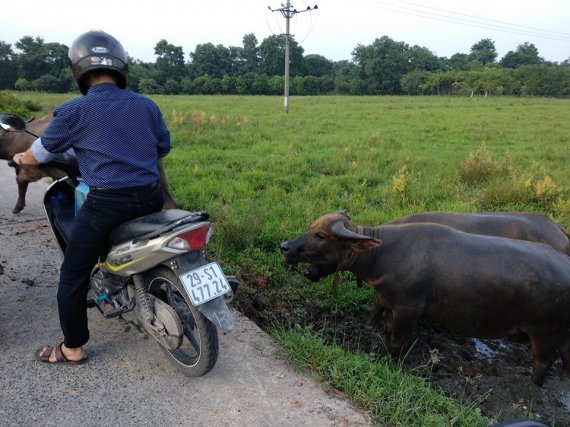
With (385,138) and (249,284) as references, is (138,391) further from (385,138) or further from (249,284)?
(385,138)

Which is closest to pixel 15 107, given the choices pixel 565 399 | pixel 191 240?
pixel 191 240

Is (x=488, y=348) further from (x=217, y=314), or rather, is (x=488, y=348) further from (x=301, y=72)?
(x=301, y=72)

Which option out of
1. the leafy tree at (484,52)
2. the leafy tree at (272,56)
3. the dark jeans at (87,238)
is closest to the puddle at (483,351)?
the dark jeans at (87,238)

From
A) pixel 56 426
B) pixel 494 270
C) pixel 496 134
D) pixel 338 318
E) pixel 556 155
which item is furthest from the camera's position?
pixel 496 134

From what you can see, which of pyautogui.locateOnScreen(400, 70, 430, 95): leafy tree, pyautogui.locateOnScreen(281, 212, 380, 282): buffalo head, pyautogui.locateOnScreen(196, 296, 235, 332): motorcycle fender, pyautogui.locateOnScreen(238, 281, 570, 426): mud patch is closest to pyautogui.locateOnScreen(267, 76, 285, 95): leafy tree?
pyautogui.locateOnScreen(400, 70, 430, 95): leafy tree

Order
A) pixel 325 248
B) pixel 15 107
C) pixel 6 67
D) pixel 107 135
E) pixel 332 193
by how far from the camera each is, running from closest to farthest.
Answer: pixel 107 135
pixel 325 248
pixel 332 193
pixel 15 107
pixel 6 67

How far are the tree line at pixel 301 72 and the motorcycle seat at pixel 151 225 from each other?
159 feet

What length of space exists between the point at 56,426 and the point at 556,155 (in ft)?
38.0

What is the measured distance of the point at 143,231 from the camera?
268 cm

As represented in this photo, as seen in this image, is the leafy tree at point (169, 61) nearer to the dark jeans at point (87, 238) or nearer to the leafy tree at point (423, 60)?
the leafy tree at point (423, 60)

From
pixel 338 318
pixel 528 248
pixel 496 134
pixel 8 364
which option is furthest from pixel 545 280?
pixel 496 134

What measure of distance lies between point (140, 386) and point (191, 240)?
1.00 metres

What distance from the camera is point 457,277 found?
3248 millimetres

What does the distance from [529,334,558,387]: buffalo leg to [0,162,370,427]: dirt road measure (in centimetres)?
154
